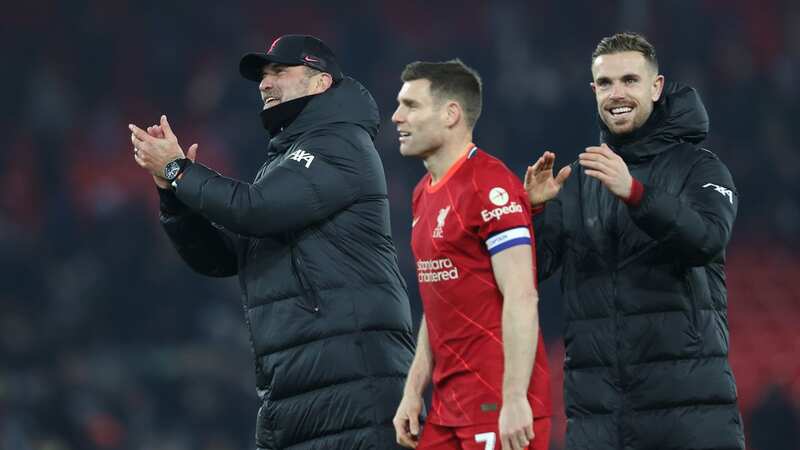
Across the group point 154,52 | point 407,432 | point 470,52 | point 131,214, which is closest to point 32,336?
point 131,214

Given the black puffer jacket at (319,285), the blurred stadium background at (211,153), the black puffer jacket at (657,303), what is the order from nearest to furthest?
the black puffer jacket at (657,303), the black puffer jacket at (319,285), the blurred stadium background at (211,153)

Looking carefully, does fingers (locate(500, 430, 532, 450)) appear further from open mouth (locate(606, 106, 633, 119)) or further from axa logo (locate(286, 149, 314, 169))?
axa logo (locate(286, 149, 314, 169))

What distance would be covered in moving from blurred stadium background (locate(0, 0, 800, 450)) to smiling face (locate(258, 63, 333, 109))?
4.96m

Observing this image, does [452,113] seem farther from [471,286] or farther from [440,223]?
[471,286]

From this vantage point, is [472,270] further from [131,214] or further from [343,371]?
[131,214]

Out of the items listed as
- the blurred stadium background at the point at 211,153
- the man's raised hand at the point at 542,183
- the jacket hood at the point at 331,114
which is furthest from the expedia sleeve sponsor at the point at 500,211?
the blurred stadium background at the point at 211,153

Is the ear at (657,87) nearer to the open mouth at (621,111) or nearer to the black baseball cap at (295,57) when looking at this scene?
the open mouth at (621,111)

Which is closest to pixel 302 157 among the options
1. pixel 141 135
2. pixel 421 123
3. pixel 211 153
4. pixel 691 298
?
pixel 141 135

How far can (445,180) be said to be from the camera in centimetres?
354

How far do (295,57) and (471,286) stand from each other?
1345 mm

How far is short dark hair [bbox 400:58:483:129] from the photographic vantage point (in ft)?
11.8

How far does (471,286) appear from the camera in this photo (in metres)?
3.41

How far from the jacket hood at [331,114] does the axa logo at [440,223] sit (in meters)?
0.88

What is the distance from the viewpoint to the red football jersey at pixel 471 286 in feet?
11.0
